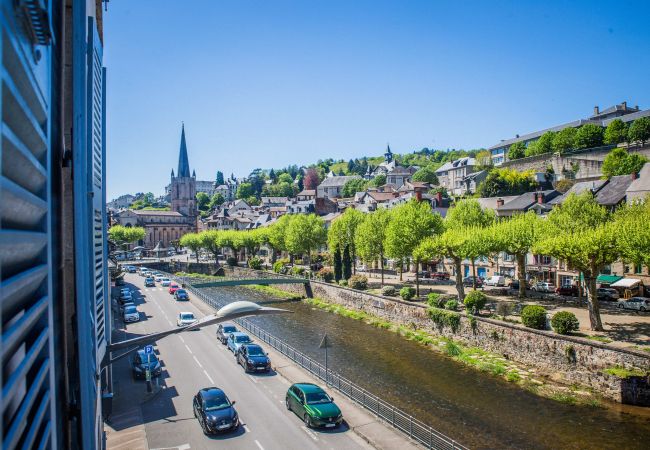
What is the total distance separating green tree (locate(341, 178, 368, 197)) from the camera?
14325 centimetres

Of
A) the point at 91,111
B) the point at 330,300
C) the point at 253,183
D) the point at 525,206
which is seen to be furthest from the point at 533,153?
the point at 253,183

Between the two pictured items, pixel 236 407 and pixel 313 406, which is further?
pixel 236 407

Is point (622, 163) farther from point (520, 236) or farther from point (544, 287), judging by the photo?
point (520, 236)

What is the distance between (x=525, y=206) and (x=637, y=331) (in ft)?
105

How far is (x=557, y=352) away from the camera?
25625 millimetres

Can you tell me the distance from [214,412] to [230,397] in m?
3.49

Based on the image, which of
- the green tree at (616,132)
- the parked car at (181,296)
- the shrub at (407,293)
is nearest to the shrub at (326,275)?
the parked car at (181,296)

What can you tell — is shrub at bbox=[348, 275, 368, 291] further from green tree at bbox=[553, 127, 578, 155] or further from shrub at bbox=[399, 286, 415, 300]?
green tree at bbox=[553, 127, 578, 155]

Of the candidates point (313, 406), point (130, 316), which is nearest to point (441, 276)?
point (130, 316)

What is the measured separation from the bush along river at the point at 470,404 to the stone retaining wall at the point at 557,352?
121cm

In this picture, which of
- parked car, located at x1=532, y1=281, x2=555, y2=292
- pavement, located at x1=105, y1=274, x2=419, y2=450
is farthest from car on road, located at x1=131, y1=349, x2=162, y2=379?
parked car, located at x1=532, y1=281, x2=555, y2=292

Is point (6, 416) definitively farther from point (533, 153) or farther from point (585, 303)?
point (533, 153)

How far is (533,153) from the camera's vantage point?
9306 cm

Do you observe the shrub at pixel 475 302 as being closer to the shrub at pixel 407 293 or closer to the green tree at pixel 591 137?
the shrub at pixel 407 293
